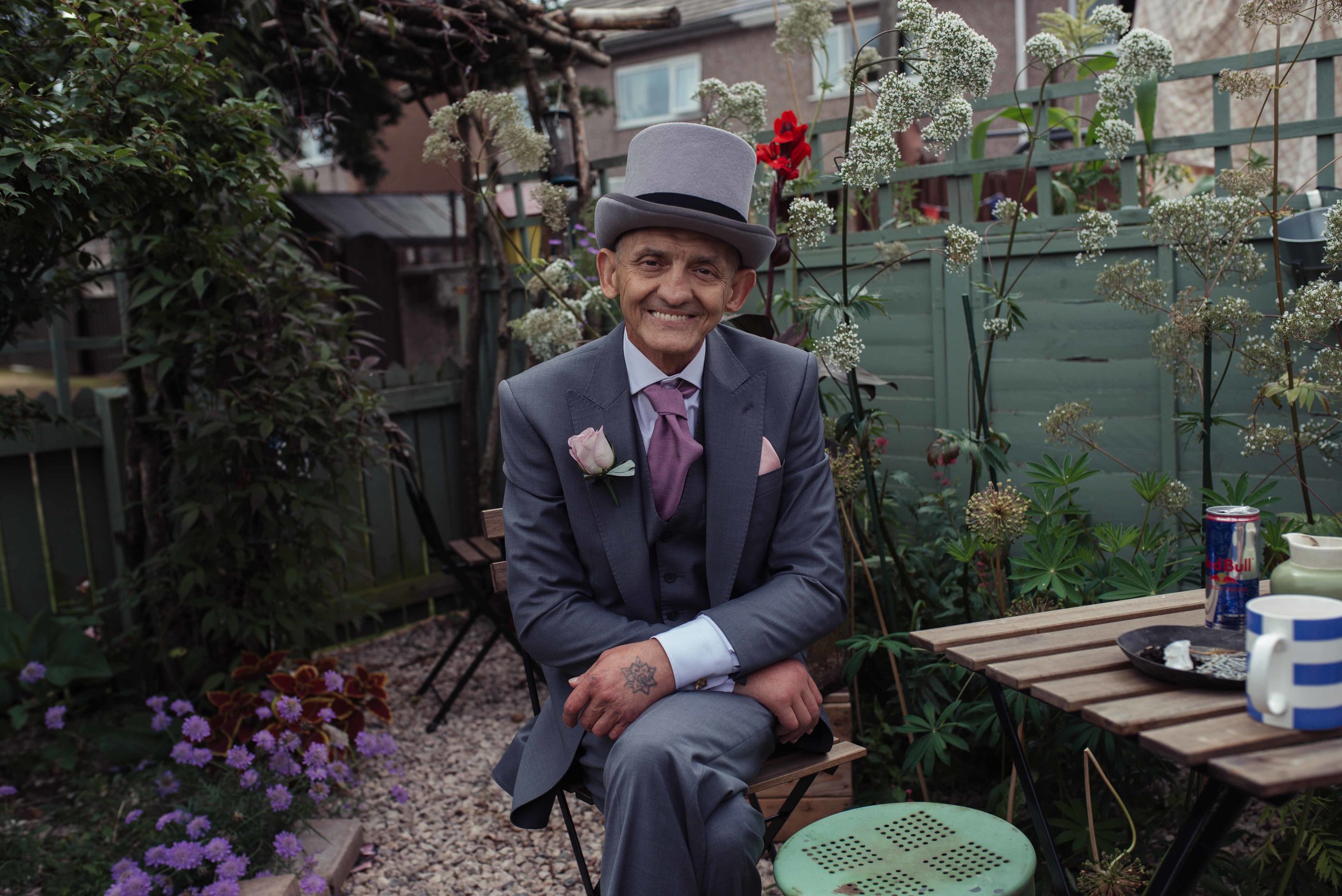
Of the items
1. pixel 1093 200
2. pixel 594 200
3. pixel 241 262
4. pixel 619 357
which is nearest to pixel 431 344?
pixel 594 200

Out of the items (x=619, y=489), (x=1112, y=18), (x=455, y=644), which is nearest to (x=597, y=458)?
(x=619, y=489)

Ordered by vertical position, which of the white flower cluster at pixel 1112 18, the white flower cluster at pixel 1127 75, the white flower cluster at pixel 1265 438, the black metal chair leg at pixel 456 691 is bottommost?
the black metal chair leg at pixel 456 691

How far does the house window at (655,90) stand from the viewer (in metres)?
14.9

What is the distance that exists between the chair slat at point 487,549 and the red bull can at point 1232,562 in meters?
2.52

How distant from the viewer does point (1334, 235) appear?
2381 mm

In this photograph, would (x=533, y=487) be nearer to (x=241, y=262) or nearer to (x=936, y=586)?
Answer: (x=936, y=586)

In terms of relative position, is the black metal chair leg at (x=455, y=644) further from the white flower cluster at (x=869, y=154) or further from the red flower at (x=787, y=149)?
the white flower cluster at (x=869, y=154)

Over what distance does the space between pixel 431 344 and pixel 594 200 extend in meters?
3.36

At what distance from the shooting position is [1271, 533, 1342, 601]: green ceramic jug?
153cm

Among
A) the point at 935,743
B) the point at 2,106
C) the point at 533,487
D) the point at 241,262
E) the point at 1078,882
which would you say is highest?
the point at 2,106

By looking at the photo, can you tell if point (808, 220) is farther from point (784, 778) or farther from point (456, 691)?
point (456, 691)

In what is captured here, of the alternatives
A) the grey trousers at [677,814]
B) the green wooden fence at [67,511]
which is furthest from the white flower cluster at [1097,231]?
the green wooden fence at [67,511]

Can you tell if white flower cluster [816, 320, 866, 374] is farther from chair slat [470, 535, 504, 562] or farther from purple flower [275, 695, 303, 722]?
purple flower [275, 695, 303, 722]

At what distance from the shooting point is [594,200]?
4855mm
